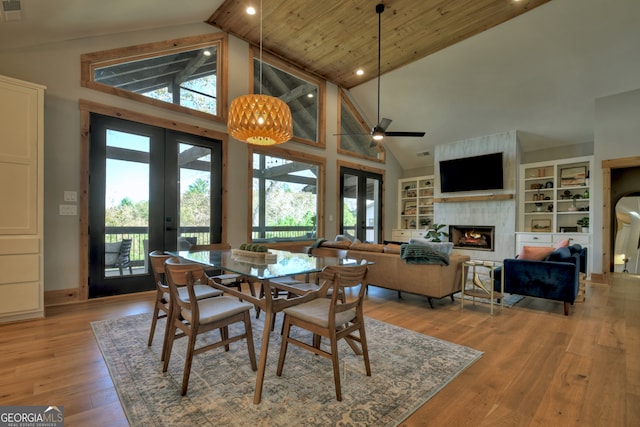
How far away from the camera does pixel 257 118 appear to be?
2.89m

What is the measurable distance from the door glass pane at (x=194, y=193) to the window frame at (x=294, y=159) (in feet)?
2.45

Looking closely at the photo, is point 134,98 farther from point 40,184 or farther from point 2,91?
point 40,184

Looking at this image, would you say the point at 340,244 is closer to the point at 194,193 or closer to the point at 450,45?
the point at 194,193

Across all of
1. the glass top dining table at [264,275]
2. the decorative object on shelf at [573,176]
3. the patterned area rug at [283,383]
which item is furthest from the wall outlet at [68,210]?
the decorative object on shelf at [573,176]

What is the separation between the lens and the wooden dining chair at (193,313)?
194cm

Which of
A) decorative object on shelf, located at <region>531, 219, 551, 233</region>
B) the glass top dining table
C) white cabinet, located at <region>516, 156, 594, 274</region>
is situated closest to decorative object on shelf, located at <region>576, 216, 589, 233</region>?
white cabinet, located at <region>516, 156, 594, 274</region>

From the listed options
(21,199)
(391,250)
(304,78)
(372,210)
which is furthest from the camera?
(372,210)

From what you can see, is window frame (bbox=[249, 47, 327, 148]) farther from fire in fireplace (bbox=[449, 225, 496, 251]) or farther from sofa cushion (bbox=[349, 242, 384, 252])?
fire in fireplace (bbox=[449, 225, 496, 251])

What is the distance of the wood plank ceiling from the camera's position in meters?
4.58

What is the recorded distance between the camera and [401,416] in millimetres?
1730

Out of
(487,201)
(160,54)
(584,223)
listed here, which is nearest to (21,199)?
(160,54)

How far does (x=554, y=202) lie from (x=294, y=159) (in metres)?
5.74

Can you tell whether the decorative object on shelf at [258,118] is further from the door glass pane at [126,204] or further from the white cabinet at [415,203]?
the white cabinet at [415,203]

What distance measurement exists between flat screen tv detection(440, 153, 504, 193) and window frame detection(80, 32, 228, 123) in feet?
18.3
